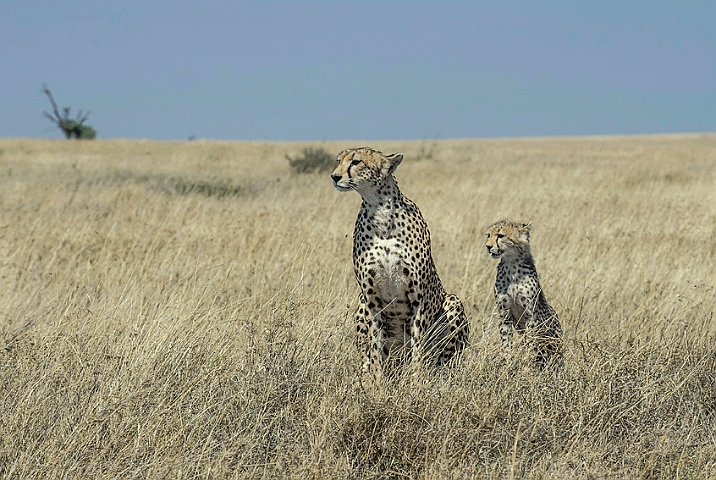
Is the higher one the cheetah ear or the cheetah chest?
the cheetah ear

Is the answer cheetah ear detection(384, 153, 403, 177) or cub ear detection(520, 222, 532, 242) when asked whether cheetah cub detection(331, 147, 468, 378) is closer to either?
cheetah ear detection(384, 153, 403, 177)

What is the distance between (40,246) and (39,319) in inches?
91.1

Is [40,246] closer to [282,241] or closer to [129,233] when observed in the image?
[129,233]

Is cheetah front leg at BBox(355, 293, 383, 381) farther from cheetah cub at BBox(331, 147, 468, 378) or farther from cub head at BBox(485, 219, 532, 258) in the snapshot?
cub head at BBox(485, 219, 532, 258)

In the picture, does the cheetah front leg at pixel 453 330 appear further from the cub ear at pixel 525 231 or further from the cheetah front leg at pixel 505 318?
the cub ear at pixel 525 231

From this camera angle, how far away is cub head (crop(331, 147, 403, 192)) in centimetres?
369

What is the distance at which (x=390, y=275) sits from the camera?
3723 mm

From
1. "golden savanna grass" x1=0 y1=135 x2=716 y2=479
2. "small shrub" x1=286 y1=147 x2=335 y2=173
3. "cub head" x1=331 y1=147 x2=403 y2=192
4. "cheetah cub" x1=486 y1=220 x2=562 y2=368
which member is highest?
"small shrub" x1=286 y1=147 x2=335 y2=173

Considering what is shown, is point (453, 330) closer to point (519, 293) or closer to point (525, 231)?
point (519, 293)

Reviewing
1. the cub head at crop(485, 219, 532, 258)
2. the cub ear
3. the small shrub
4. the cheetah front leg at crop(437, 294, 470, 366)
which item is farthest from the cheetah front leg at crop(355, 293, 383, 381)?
the small shrub

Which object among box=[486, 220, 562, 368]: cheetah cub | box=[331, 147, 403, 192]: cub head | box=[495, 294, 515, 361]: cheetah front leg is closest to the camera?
box=[331, 147, 403, 192]: cub head

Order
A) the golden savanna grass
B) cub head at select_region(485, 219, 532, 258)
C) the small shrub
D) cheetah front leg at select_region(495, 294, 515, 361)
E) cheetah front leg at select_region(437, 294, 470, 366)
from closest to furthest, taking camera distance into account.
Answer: the golden savanna grass, cheetah front leg at select_region(437, 294, 470, 366), cheetah front leg at select_region(495, 294, 515, 361), cub head at select_region(485, 219, 532, 258), the small shrub

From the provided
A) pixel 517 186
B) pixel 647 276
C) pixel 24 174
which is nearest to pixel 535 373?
pixel 647 276

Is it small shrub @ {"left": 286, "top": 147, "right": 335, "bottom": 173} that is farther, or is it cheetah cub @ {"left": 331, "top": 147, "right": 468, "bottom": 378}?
small shrub @ {"left": 286, "top": 147, "right": 335, "bottom": 173}
